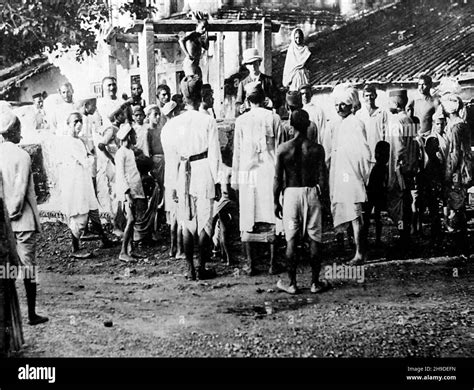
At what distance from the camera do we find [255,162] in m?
4.90

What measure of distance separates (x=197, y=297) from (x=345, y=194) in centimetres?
147

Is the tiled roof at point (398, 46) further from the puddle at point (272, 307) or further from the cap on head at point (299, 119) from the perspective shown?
the puddle at point (272, 307)

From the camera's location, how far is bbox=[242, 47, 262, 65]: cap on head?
18.2 feet

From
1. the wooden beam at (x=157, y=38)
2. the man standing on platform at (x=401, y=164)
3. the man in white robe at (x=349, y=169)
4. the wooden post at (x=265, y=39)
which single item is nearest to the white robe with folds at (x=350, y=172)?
the man in white robe at (x=349, y=169)

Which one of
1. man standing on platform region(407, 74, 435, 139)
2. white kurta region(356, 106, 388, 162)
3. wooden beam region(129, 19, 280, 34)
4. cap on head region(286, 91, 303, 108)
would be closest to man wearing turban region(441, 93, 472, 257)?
man standing on platform region(407, 74, 435, 139)

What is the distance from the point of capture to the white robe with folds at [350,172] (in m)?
4.97

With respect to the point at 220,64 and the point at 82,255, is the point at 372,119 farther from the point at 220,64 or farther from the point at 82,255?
the point at 82,255

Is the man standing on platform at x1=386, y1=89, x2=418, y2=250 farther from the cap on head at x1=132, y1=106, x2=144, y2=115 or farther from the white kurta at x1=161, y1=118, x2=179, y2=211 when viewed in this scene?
the cap on head at x1=132, y1=106, x2=144, y2=115

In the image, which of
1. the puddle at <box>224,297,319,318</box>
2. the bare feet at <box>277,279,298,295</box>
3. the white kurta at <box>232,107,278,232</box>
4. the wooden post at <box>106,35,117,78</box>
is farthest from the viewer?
the wooden post at <box>106,35,117,78</box>

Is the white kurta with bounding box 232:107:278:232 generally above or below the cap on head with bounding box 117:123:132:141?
below

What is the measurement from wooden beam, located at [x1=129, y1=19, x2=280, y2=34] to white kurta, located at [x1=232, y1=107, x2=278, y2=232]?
1.06m

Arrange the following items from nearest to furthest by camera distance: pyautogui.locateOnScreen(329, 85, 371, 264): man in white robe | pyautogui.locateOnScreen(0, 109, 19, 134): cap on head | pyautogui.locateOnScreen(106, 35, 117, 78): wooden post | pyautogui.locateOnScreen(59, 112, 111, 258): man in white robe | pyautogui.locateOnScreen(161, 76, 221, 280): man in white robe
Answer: pyautogui.locateOnScreen(0, 109, 19, 134): cap on head
pyautogui.locateOnScreen(161, 76, 221, 280): man in white robe
pyautogui.locateOnScreen(329, 85, 371, 264): man in white robe
pyautogui.locateOnScreen(59, 112, 111, 258): man in white robe
pyautogui.locateOnScreen(106, 35, 117, 78): wooden post
